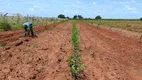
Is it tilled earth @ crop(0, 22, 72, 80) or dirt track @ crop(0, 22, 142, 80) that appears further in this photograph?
dirt track @ crop(0, 22, 142, 80)

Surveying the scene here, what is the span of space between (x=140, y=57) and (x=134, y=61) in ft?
3.47

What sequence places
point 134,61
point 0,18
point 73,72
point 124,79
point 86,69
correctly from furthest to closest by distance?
point 0,18, point 134,61, point 86,69, point 124,79, point 73,72

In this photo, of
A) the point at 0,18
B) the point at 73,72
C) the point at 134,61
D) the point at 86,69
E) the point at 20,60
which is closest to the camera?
the point at 73,72

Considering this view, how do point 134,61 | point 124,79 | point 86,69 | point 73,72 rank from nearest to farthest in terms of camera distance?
point 73,72 < point 124,79 < point 86,69 < point 134,61

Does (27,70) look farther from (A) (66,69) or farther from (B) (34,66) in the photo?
(A) (66,69)

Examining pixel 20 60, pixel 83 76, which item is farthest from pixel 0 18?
pixel 83 76

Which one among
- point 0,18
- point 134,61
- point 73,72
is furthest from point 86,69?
point 0,18

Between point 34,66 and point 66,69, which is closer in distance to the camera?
point 66,69

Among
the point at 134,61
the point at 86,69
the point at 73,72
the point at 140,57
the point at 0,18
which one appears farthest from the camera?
the point at 0,18

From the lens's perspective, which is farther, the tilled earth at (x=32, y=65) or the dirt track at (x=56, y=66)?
the dirt track at (x=56, y=66)

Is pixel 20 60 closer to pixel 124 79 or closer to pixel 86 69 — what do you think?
pixel 86 69

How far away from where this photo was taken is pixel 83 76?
8.13 metres

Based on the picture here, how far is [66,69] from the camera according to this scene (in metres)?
8.83

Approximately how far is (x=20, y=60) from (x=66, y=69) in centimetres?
230
